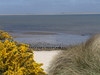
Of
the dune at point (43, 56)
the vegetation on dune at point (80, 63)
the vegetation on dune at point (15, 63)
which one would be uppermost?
the vegetation on dune at point (15, 63)

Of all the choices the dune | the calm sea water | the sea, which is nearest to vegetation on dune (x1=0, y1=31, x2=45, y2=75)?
the dune

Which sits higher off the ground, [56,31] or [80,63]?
[80,63]

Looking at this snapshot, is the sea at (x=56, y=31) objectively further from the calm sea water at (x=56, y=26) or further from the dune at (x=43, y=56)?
→ the dune at (x=43, y=56)

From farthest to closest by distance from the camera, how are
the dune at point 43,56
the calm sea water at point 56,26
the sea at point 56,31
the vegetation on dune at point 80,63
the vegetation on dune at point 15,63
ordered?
the calm sea water at point 56,26 → the sea at point 56,31 → the dune at point 43,56 → the vegetation on dune at point 80,63 → the vegetation on dune at point 15,63

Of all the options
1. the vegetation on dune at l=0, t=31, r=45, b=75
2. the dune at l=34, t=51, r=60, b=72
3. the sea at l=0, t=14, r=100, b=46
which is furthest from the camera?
the sea at l=0, t=14, r=100, b=46

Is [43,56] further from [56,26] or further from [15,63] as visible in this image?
[56,26]

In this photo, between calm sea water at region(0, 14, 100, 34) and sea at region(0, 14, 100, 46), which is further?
calm sea water at region(0, 14, 100, 34)

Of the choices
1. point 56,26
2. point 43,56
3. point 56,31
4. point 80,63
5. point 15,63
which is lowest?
point 56,26

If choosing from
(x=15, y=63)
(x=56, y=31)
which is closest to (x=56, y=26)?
(x=56, y=31)

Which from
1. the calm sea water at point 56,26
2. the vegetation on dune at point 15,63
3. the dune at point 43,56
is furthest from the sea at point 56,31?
the vegetation on dune at point 15,63

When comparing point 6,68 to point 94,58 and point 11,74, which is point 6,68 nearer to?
point 11,74

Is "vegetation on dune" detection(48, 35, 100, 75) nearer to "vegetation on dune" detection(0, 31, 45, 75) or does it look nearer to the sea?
"vegetation on dune" detection(0, 31, 45, 75)

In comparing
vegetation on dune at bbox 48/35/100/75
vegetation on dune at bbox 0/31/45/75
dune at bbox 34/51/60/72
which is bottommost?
dune at bbox 34/51/60/72

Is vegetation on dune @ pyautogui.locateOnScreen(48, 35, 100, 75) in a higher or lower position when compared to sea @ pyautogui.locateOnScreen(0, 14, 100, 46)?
higher
